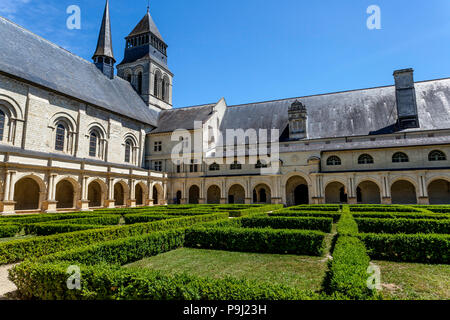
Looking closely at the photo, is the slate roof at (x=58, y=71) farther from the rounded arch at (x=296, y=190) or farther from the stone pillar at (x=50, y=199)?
the rounded arch at (x=296, y=190)

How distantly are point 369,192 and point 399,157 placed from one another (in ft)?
16.2

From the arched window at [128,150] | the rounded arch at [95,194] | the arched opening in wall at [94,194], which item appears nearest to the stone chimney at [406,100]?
the arched window at [128,150]

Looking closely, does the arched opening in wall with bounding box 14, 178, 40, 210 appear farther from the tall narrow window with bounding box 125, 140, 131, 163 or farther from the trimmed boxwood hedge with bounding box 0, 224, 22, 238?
the trimmed boxwood hedge with bounding box 0, 224, 22, 238

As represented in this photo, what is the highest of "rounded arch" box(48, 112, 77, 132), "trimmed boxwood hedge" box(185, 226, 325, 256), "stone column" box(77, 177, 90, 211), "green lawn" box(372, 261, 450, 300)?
"rounded arch" box(48, 112, 77, 132)

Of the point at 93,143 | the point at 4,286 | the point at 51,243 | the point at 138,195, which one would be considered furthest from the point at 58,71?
the point at 4,286

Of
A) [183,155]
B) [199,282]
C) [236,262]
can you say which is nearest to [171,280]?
[199,282]

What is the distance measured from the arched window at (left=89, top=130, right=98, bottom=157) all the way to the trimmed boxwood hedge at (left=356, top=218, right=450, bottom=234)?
28.9 metres

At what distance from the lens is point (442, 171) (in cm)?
2709

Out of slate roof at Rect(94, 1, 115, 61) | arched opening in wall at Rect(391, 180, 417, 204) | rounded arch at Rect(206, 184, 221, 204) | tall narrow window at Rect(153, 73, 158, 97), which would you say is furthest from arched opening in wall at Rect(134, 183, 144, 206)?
arched opening in wall at Rect(391, 180, 417, 204)

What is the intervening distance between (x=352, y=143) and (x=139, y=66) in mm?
35518

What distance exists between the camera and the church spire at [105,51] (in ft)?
126

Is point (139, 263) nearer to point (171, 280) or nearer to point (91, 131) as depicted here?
point (171, 280)

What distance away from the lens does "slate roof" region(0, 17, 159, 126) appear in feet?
81.4

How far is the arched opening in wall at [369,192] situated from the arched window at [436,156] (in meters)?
5.93
